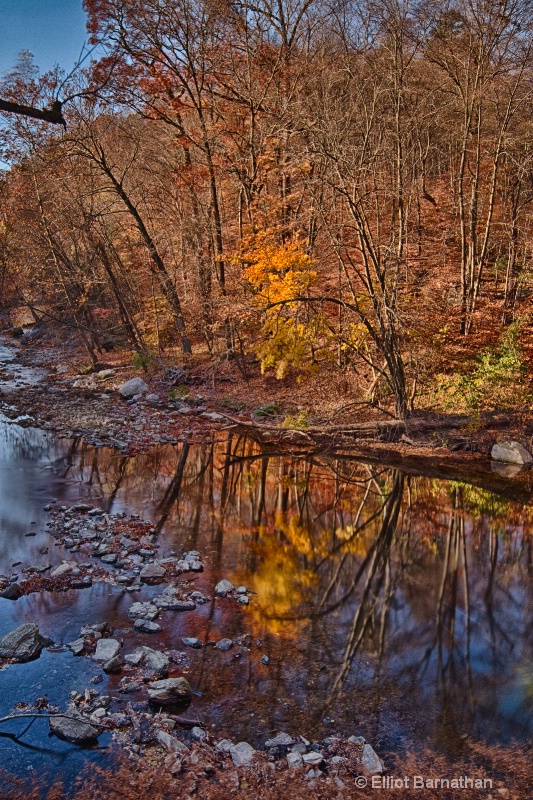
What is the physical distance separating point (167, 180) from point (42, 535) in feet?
69.2

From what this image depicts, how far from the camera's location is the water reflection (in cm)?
591

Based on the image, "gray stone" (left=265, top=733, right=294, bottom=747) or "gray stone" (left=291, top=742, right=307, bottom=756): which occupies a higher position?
"gray stone" (left=265, top=733, right=294, bottom=747)

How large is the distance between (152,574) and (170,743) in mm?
3369

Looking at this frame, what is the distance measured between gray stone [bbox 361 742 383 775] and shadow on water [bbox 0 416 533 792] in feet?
0.75

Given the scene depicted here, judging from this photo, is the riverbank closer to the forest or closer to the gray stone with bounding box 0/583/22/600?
the forest

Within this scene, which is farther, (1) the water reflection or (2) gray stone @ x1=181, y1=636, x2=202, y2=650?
(2) gray stone @ x1=181, y1=636, x2=202, y2=650

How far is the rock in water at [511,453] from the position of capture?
14055 millimetres

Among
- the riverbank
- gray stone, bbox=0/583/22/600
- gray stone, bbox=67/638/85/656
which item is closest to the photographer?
gray stone, bbox=67/638/85/656

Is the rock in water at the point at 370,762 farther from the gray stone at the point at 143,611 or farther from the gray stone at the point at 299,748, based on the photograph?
the gray stone at the point at 143,611

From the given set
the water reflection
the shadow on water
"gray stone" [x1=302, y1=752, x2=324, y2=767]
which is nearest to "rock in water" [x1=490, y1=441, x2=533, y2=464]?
the shadow on water

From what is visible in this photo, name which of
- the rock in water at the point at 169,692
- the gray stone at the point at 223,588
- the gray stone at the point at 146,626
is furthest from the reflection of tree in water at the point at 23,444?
the rock in water at the point at 169,692

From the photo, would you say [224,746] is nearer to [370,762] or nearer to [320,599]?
[370,762]

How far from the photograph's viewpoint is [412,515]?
11633 mm

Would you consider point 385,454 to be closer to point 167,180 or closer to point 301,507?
point 301,507
